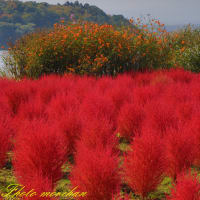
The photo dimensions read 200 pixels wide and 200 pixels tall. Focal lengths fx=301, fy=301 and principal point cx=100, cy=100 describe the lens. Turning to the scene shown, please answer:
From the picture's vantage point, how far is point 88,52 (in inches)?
405

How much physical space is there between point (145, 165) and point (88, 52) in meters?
7.94

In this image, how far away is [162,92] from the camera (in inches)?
256

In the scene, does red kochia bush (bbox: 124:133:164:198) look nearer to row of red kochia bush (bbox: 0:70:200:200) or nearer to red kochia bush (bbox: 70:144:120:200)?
row of red kochia bush (bbox: 0:70:200:200)

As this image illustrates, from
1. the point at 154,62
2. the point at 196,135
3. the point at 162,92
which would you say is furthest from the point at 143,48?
the point at 196,135

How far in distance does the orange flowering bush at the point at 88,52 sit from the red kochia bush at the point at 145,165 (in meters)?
6.96

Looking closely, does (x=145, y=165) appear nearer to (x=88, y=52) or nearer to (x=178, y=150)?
(x=178, y=150)

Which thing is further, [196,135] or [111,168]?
[196,135]

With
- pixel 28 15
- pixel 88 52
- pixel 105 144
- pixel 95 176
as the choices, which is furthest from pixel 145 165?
pixel 28 15

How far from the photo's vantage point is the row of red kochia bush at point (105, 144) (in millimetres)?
2354

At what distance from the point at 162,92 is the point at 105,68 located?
4628 mm

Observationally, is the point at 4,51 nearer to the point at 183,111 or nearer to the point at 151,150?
the point at 183,111

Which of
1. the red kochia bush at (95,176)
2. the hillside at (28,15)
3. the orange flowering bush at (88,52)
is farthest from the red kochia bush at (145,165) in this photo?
the hillside at (28,15)

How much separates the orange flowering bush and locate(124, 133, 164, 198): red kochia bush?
696 cm

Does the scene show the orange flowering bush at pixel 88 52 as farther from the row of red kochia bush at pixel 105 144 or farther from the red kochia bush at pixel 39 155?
the red kochia bush at pixel 39 155
